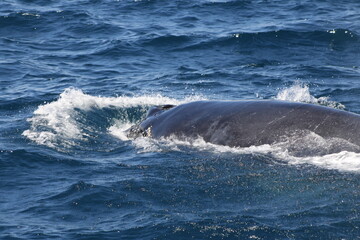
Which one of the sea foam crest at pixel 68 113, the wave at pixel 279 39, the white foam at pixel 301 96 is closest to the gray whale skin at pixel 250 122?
the sea foam crest at pixel 68 113

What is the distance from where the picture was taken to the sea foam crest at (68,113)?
622 inches

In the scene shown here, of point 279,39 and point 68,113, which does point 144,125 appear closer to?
point 68,113

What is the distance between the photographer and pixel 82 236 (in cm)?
1016

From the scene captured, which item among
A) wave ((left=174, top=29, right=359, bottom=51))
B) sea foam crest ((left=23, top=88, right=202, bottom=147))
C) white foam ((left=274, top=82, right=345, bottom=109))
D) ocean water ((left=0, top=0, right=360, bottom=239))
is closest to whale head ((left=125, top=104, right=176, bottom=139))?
ocean water ((left=0, top=0, right=360, bottom=239))

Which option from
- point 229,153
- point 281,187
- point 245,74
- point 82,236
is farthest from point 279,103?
point 245,74

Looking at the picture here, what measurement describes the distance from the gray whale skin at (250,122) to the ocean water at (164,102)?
0.72 feet

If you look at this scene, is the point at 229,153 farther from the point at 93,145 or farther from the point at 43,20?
the point at 43,20

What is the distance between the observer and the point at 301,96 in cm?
1936

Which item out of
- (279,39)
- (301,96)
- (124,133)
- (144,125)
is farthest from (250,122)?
(279,39)

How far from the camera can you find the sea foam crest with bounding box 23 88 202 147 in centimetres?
1580

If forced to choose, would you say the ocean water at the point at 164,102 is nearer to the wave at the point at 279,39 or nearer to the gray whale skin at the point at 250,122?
the wave at the point at 279,39

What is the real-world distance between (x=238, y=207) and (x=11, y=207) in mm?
3837

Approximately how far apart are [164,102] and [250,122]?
20.6ft

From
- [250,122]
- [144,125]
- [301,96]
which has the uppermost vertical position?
[250,122]
